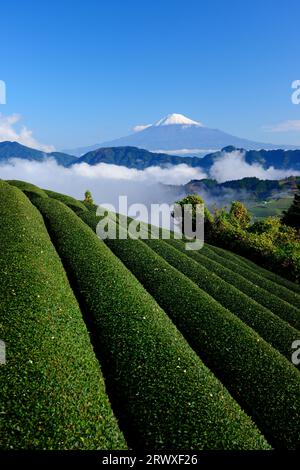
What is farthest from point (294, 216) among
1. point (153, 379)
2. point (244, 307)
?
point (153, 379)

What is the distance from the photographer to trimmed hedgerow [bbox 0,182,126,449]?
11164 millimetres

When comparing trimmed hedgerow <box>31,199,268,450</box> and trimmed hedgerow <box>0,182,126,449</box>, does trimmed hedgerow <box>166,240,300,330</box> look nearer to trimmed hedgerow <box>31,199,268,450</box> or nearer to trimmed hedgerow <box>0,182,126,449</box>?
trimmed hedgerow <box>31,199,268,450</box>

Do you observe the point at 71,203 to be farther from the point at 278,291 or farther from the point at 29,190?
the point at 278,291

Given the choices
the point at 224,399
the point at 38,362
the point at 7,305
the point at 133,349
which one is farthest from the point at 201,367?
the point at 7,305

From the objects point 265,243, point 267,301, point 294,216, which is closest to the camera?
point 267,301

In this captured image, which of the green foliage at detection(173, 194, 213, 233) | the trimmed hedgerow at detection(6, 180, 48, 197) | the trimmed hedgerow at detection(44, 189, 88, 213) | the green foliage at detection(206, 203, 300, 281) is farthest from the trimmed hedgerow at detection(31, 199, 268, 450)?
the green foliage at detection(173, 194, 213, 233)

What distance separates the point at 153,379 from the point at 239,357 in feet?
19.0

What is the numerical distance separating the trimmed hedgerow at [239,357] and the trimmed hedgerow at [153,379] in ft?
4.95

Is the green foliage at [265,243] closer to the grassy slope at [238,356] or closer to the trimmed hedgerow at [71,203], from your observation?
the trimmed hedgerow at [71,203]

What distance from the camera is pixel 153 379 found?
15133mm

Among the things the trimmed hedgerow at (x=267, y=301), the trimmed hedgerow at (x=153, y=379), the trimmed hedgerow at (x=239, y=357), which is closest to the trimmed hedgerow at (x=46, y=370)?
the trimmed hedgerow at (x=153, y=379)

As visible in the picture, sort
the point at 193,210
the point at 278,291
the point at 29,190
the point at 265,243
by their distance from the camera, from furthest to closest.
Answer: the point at 193,210, the point at 265,243, the point at 29,190, the point at 278,291

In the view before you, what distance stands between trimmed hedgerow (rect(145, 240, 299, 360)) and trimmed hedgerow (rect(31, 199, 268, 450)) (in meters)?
7.50
